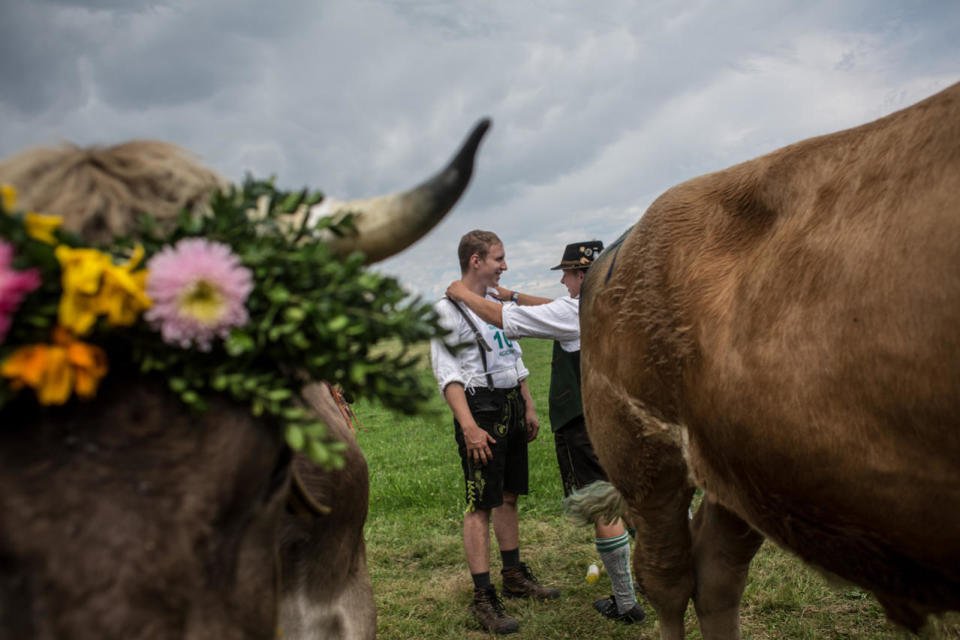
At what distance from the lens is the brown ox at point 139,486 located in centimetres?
117

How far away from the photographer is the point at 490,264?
15.1ft

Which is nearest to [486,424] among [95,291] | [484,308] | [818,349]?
[484,308]

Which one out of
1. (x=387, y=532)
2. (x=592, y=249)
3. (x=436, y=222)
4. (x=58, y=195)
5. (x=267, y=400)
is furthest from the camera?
(x=387, y=532)

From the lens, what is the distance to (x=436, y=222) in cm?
171

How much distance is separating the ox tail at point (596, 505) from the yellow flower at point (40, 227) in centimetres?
296

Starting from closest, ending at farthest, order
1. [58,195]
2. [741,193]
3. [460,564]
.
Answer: [58,195] → [741,193] → [460,564]

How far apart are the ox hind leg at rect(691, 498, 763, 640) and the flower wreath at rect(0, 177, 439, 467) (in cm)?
232

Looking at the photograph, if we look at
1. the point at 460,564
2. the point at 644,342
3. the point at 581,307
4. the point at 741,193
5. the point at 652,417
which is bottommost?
the point at 460,564

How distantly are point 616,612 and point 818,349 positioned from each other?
2940 millimetres

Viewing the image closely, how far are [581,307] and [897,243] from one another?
1786 millimetres

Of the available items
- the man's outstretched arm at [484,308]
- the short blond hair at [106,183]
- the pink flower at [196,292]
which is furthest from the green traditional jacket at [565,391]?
the pink flower at [196,292]

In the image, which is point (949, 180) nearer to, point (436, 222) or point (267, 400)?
point (436, 222)

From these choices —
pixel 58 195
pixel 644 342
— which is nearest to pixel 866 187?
pixel 644 342

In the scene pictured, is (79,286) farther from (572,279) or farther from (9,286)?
(572,279)
